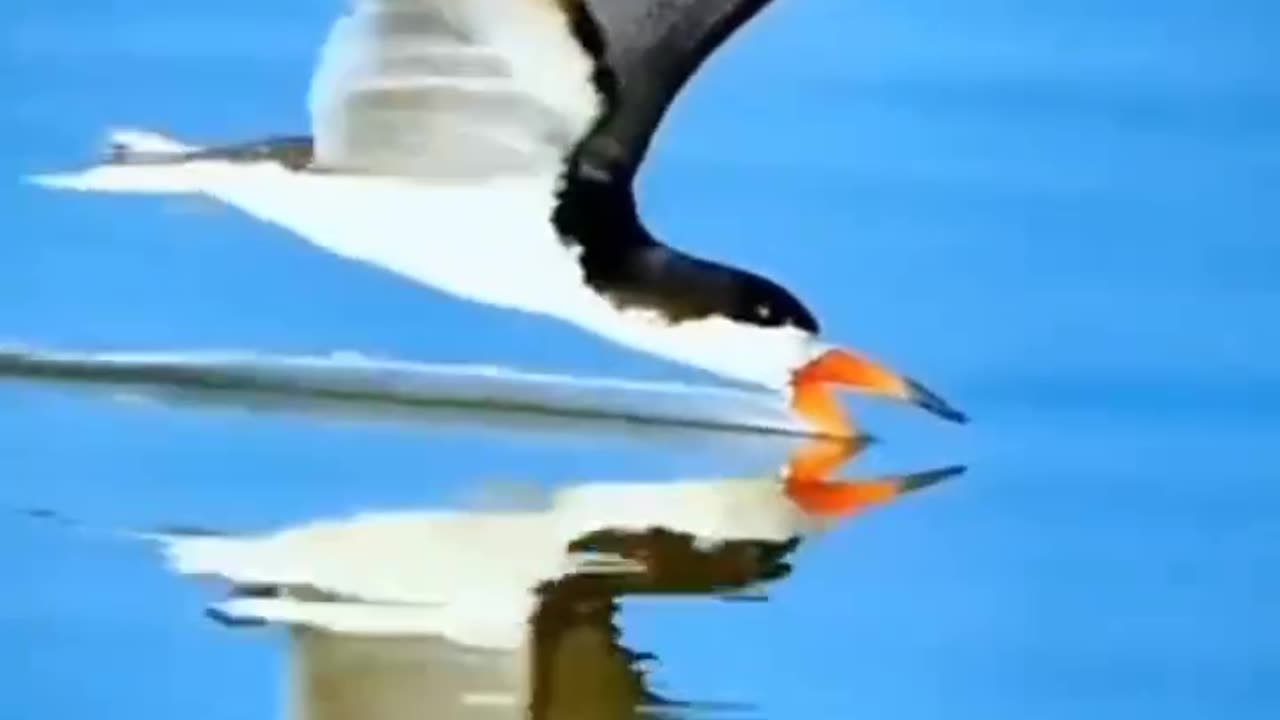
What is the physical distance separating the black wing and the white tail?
0.22 m

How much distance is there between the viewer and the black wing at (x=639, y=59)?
1.61 metres

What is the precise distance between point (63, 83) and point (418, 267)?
8.8 inches

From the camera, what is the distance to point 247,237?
1643mm

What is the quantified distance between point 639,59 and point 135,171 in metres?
0.28

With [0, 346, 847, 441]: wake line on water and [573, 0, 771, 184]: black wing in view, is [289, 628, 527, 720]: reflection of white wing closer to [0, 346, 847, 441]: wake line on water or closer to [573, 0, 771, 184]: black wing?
[0, 346, 847, 441]: wake line on water

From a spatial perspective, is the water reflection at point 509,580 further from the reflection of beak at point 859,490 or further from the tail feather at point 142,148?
the tail feather at point 142,148

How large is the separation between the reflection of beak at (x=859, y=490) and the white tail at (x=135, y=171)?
0.37 meters

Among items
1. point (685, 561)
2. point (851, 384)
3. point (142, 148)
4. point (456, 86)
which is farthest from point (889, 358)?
point (142, 148)

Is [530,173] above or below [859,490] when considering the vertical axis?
above

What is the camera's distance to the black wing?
1609 mm

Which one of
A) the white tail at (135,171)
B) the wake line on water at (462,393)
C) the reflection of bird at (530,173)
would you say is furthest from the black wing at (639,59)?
the white tail at (135,171)

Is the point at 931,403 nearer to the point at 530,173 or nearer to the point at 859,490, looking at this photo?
the point at 859,490

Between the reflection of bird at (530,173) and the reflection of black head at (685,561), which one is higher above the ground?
the reflection of bird at (530,173)

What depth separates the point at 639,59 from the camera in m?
1.61
